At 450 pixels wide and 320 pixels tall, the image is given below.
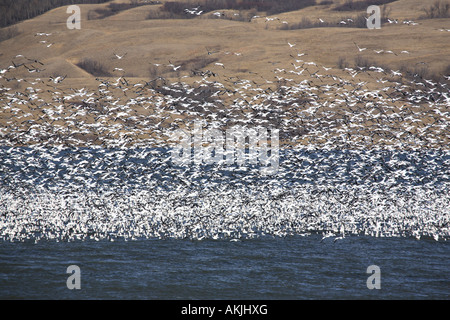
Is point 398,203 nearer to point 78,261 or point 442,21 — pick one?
point 78,261

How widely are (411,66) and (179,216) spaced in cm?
13473

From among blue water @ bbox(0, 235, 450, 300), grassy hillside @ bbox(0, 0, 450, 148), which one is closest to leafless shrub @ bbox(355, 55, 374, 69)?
grassy hillside @ bbox(0, 0, 450, 148)

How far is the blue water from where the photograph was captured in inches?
765

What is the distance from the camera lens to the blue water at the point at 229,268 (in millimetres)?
19438

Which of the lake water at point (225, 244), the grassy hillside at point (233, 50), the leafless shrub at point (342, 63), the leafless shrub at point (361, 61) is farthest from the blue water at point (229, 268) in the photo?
the leafless shrub at point (361, 61)

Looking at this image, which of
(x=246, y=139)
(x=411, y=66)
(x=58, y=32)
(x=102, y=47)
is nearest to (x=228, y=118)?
(x=246, y=139)

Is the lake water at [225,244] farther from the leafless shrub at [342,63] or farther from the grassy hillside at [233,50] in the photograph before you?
the leafless shrub at [342,63]

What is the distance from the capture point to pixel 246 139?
11169 centimetres

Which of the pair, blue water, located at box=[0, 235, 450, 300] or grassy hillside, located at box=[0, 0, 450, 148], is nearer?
blue water, located at box=[0, 235, 450, 300]

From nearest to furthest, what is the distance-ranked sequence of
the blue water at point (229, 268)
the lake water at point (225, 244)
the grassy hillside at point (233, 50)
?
the blue water at point (229, 268) < the lake water at point (225, 244) < the grassy hillside at point (233, 50)

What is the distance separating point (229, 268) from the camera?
2247cm

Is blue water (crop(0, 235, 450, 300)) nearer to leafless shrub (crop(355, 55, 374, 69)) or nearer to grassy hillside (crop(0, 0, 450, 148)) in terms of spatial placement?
grassy hillside (crop(0, 0, 450, 148))

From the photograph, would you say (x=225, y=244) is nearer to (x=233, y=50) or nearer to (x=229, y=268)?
(x=229, y=268)

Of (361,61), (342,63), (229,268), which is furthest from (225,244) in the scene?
(361,61)
